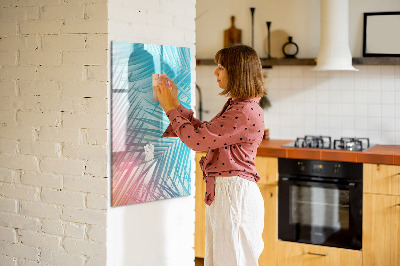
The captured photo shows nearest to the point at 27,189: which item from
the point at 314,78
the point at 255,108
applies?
the point at 255,108

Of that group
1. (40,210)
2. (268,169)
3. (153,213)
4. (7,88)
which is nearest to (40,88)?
(7,88)

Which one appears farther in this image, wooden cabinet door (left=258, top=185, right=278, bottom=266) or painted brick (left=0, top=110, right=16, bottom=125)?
wooden cabinet door (left=258, top=185, right=278, bottom=266)

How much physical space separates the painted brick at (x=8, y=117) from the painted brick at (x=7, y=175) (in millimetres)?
249

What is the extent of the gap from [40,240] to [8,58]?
941 millimetres

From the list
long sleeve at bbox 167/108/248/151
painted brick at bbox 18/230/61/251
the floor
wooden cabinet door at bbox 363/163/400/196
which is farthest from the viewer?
the floor

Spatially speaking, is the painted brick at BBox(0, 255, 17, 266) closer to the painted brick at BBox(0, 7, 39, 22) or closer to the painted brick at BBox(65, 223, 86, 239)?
the painted brick at BBox(65, 223, 86, 239)

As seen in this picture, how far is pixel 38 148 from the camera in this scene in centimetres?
292

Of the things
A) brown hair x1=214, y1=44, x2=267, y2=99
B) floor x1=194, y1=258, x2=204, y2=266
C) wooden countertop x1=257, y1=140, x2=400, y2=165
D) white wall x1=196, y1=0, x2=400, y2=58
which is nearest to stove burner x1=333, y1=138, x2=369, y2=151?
wooden countertop x1=257, y1=140, x2=400, y2=165

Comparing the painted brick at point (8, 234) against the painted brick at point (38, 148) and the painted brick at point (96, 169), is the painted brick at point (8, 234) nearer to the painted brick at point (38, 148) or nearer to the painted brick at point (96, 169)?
the painted brick at point (38, 148)

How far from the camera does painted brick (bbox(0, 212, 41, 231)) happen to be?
117 inches

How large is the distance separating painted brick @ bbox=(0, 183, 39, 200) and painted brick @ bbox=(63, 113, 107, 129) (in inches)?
16.1

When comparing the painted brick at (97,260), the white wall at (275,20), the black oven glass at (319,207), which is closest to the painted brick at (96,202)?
the painted brick at (97,260)

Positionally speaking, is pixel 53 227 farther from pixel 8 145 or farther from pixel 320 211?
pixel 320 211

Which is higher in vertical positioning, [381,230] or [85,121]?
[85,121]
